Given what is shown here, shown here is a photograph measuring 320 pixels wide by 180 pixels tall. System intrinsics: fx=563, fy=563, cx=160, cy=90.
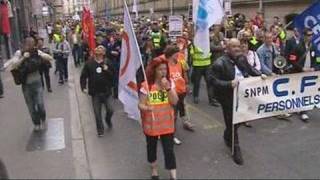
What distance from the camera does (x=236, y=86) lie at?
25.8 ft

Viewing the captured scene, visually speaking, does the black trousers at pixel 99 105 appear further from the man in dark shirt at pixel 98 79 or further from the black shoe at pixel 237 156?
the black shoe at pixel 237 156

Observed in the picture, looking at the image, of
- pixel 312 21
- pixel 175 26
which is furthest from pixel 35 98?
pixel 175 26

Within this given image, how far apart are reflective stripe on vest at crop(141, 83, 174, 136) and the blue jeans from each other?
12.7 ft

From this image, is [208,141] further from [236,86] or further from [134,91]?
[134,91]

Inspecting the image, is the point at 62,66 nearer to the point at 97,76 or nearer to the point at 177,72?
the point at 97,76

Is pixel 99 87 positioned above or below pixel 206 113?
above

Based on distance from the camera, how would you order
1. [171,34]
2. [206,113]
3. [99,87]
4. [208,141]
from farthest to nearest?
[171,34] < [206,113] < [99,87] < [208,141]

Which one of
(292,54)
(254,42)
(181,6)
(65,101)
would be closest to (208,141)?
(292,54)

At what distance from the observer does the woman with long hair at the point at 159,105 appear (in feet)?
21.4

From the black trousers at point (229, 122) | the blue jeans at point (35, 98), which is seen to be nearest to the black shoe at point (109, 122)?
the blue jeans at point (35, 98)

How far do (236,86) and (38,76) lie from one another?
3831 mm

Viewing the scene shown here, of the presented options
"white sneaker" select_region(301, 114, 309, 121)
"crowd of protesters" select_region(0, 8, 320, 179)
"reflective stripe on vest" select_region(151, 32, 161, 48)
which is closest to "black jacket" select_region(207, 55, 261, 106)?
"crowd of protesters" select_region(0, 8, 320, 179)

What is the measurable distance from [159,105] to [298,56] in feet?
15.2

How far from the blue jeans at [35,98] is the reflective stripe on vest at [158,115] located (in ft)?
12.7
